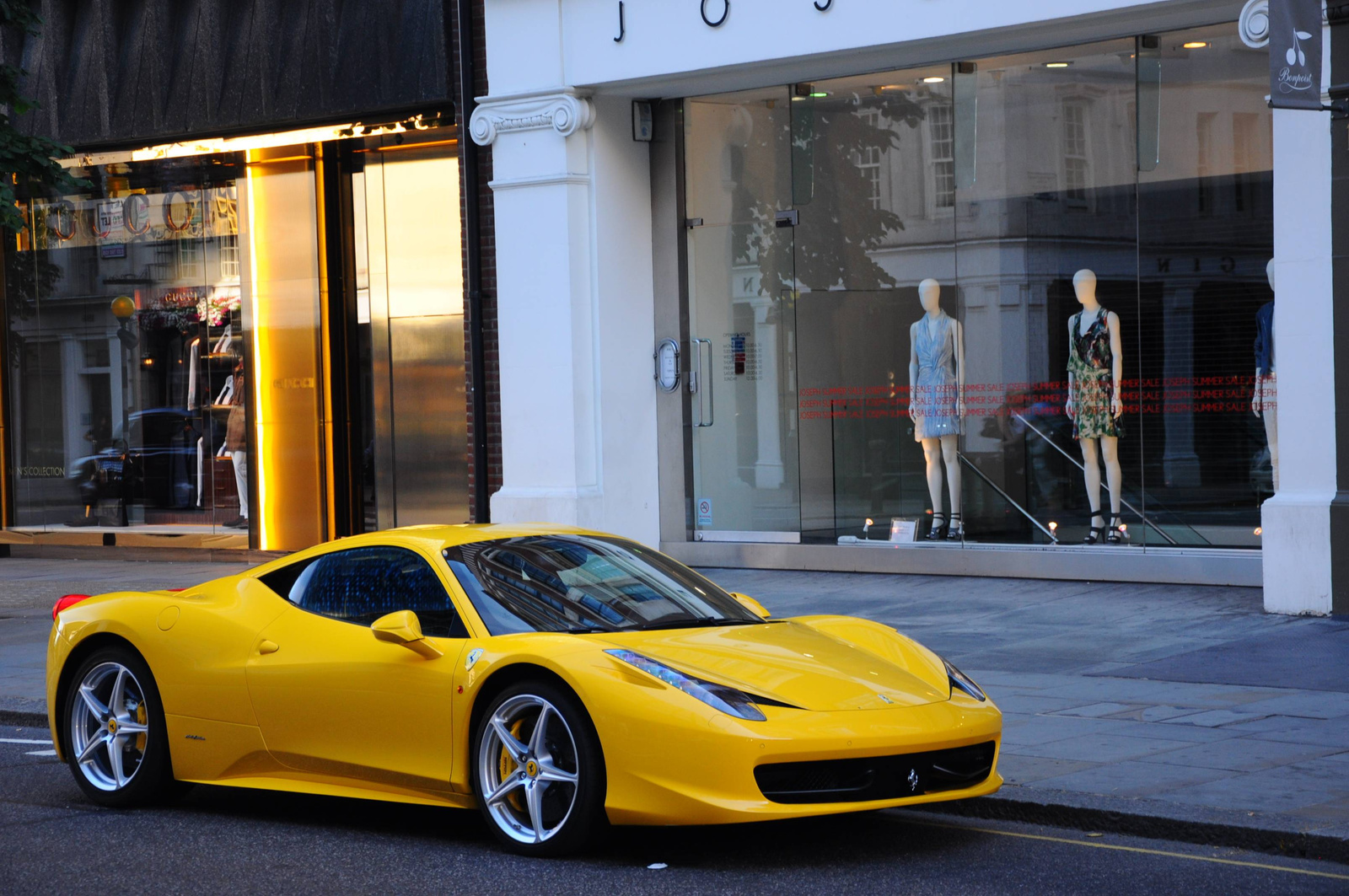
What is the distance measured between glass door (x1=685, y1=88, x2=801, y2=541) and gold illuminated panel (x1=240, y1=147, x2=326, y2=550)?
15.4 ft

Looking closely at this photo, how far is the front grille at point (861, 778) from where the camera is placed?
537 centimetres

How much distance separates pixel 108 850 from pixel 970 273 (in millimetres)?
10049

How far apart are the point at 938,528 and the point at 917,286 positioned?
2.18 m

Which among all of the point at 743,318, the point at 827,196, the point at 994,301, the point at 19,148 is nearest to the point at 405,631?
the point at 994,301

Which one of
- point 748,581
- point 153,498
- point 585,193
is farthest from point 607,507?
point 153,498

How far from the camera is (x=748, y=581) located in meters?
→ 14.5

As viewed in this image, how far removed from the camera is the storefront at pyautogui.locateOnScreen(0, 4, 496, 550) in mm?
17250

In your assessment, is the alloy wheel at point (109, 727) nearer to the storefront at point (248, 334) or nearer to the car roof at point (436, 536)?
the car roof at point (436, 536)

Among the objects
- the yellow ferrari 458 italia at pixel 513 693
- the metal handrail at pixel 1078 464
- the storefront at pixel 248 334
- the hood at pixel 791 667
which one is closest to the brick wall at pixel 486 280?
the storefront at pixel 248 334

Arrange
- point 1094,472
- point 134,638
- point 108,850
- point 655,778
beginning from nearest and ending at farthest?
1. point 655,778
2. point 108,850
3. point 134,638
4. point 1094,472

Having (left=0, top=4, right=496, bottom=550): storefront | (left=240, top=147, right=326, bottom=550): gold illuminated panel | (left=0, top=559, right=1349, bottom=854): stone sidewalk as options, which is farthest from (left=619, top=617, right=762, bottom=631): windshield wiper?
(left=240, top=147, right=326, bottom=550): gold illuminated panel

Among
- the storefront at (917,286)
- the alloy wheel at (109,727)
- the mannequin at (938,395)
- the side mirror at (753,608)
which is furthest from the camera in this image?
the mannequin at (938,395)

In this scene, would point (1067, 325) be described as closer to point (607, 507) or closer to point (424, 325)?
point (607, 507)

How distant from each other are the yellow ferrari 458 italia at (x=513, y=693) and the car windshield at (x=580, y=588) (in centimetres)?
1
